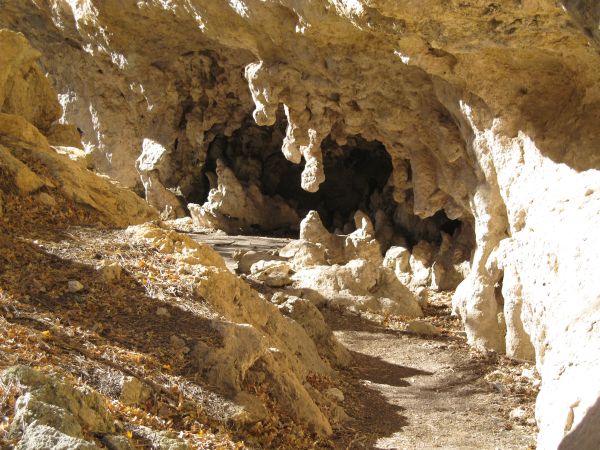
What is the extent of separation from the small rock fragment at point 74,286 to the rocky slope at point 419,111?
3.64 meters

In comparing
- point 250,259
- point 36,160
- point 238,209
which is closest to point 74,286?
point 36,160

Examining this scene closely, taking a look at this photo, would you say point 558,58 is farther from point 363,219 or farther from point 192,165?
point 192,165

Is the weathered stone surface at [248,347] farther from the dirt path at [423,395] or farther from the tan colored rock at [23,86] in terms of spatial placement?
the tan colored rock at [23,86]

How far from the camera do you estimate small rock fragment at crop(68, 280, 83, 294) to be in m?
5.29

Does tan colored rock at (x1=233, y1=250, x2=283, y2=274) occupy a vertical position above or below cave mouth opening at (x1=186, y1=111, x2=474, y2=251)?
below

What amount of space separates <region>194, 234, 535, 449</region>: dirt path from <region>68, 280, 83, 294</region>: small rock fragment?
2384 millimetres

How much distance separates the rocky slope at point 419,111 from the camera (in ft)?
18.8

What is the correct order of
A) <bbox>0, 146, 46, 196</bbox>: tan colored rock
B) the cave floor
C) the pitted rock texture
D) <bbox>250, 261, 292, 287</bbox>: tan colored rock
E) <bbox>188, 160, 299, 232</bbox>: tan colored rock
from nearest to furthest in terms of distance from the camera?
the cave floor
<bbox>0, 146, 46, 196</bbox>: tan colored rock
the pitted rock texture
<bbox>250, 261, 292, 287</bbox>: tan colored rock
<bbox>188, 160, 299, 232</bbox>: tan colored rock

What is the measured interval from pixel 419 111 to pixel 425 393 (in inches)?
198

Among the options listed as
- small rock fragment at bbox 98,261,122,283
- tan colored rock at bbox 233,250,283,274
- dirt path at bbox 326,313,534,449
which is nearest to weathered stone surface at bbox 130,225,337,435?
dirt path at bbox 326,313,534,449

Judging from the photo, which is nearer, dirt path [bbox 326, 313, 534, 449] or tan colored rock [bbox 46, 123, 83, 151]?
dirt path [bbox 326, 313, 534, 449]

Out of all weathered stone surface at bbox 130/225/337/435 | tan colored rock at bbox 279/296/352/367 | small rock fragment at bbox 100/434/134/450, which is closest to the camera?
small rock fragment at bbox 100/434/134/450

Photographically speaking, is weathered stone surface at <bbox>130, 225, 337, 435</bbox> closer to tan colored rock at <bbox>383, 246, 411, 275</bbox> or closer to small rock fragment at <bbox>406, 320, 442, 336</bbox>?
small rock fragment at <bbox>406, 320, 442, 336</bbox>

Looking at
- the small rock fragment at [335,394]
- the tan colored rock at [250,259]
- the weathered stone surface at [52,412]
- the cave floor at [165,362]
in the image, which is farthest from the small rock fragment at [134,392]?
the tan colored rock at [250,259]
